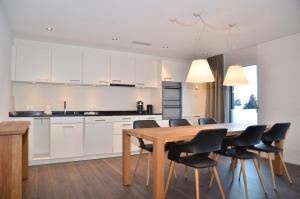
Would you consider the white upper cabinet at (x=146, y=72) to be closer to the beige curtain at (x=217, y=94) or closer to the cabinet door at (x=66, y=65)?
the cabinet door at (x=66, y=65)

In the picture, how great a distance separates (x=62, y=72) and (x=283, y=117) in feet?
14.2

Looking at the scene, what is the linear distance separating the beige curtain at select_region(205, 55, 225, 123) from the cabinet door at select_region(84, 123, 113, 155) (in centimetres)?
257

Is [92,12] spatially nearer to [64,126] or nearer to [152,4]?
[152,4]

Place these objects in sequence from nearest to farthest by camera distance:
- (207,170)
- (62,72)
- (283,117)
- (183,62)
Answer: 1. (207,170)
2. (283,117)
3. (62,72)
4. (183,62)

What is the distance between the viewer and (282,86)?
3.96 meters

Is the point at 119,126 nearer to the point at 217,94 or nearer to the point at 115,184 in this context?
the point at 115,184

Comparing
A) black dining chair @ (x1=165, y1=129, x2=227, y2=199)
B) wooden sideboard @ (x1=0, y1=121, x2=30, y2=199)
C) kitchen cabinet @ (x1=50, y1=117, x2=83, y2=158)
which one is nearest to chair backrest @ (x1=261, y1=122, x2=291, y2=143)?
black dining chair @ (x1=165, y1=129, x2=227, y2=199)

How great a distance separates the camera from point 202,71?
2.93 metres

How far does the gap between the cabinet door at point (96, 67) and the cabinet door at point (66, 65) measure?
0.40 ft

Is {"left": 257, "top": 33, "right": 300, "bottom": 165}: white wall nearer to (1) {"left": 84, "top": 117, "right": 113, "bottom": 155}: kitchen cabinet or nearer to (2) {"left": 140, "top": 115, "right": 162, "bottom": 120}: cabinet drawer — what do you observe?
(2) {"left": 140, "top": 115, "right": 162, "bottom": 120}: cabinet drawer

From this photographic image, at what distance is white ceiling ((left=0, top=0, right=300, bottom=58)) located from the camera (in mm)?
2639

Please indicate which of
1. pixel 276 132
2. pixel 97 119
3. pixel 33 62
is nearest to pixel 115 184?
pixel 97 119

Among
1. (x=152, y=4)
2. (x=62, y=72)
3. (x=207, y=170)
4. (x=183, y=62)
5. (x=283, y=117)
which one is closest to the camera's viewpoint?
(x=152, y=4)

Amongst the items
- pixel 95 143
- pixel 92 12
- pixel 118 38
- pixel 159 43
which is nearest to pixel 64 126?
pixel 95 143
